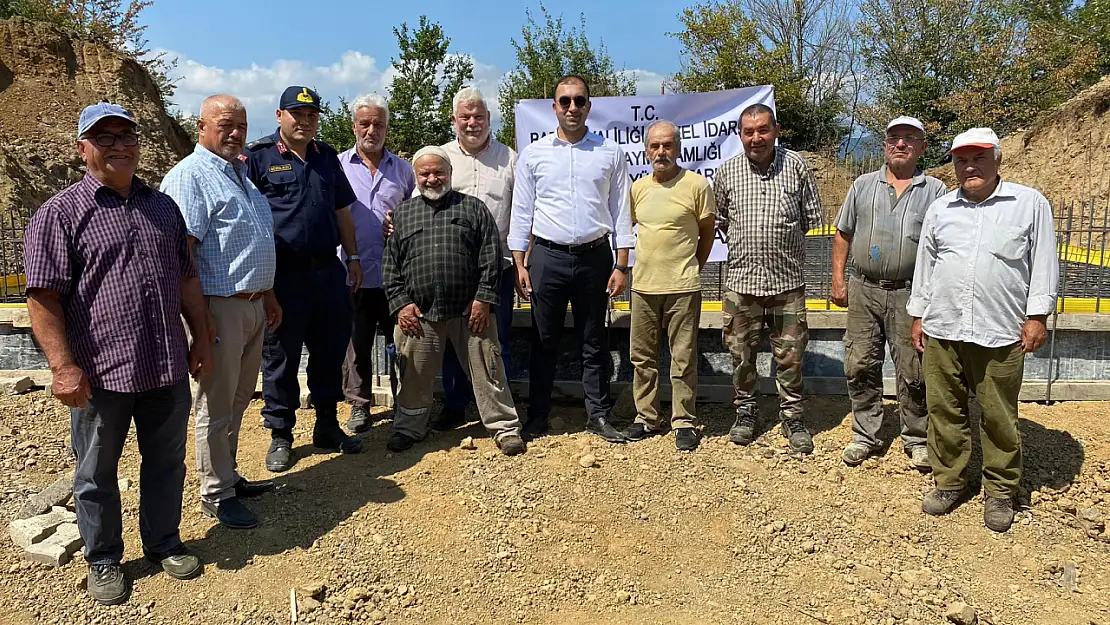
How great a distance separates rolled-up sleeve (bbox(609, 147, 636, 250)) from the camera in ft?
14.9

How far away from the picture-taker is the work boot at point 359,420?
5.11 m

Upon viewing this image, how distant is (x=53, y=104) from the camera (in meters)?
16.0

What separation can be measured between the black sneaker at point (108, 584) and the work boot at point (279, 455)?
1.24 meters

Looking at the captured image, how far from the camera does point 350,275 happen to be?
15.3ft

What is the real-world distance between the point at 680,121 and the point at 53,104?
16.2 m

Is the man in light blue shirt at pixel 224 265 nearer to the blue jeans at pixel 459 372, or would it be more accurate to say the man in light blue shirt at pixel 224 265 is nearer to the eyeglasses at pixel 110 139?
the eyeglasses at pixel 110 139

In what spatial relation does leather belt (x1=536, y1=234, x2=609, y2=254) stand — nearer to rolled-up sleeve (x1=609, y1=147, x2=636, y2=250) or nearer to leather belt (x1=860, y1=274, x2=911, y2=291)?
rolled-up sleeve (x1=609, y1=147, x2=636, y2=250)

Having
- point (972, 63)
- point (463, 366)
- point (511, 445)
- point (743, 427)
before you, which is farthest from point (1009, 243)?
point (972, 63)

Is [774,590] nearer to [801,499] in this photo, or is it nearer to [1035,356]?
[801,499]

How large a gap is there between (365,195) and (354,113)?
535 mm

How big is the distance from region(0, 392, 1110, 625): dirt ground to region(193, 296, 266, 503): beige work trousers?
0.88 feet

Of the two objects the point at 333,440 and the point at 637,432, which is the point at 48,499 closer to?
the point at 333,440

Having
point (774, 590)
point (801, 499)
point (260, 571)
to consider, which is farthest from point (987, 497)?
point (260, 571)

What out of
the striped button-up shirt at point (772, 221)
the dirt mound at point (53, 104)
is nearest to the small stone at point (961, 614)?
the striped button-up shirt at point (772, 221)
